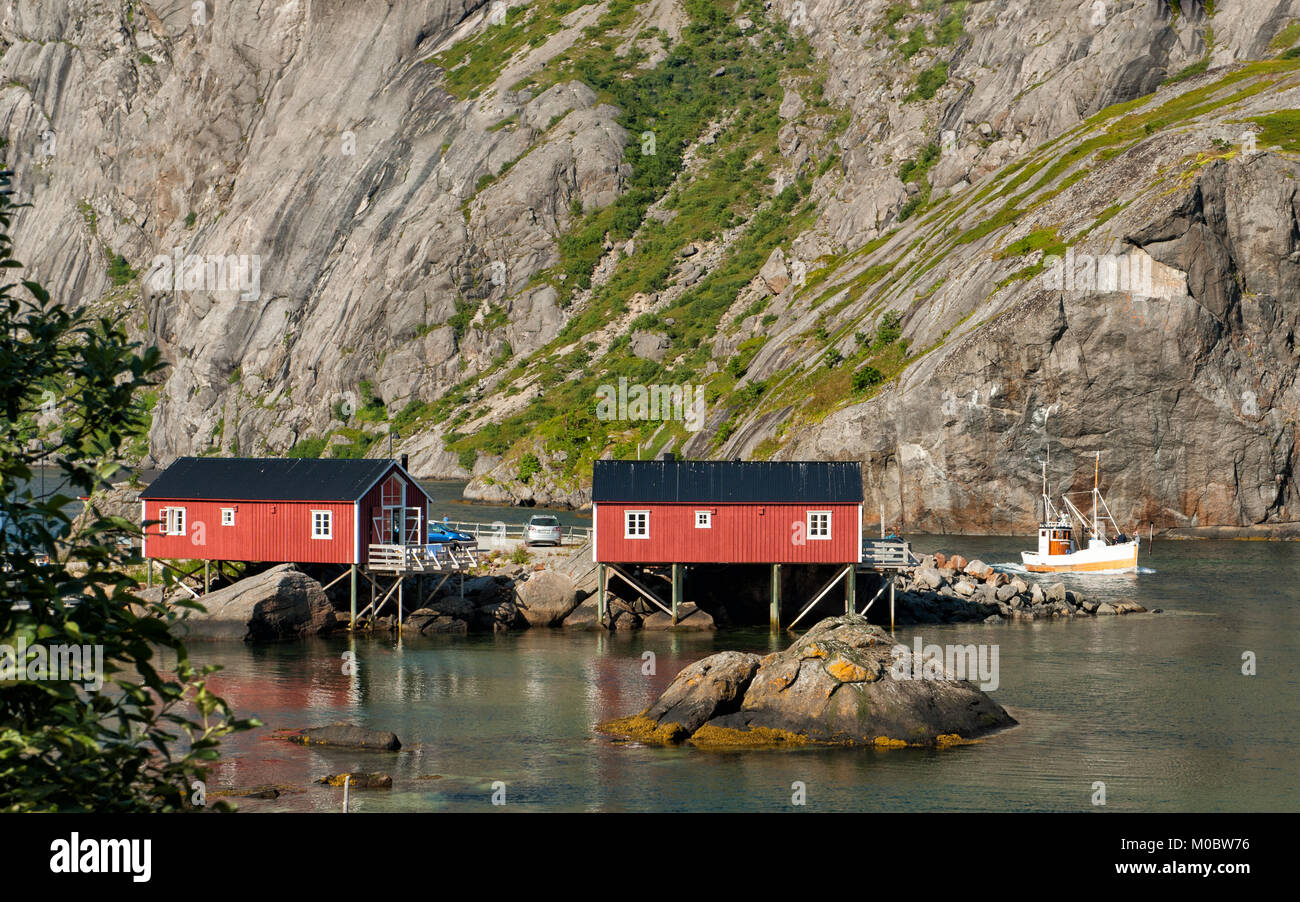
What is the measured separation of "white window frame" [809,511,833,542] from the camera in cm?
6197

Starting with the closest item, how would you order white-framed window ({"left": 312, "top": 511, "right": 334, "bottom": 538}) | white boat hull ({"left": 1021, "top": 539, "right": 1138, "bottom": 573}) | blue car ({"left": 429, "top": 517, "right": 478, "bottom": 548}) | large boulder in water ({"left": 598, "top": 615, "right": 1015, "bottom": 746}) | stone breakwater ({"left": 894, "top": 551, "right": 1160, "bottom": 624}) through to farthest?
large boulder in water ({"left": 598, "top": 615, "right": 1015, "bottom": 746}) → white-framed window ({"left": 312, "top": 511, "right": 334, "bottom": 538}) → stone breakwater ({"left": 894, "top": 551, "right": 1160, "bottom": 624}) → blue car ({"left": 429, "top": 517, "right": 478, "bottom": 548}) → white boat hull ({"left": 1021, "top": 539, "right": 1138, "bottom": 573})

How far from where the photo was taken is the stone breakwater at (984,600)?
67.6m

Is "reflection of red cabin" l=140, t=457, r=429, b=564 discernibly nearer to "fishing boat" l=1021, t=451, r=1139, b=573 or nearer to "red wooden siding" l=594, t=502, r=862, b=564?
"red wooden siding" l=594, t=502, r=862, b=564

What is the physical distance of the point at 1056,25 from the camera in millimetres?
135875

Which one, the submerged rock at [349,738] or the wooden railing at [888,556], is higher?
the wooden railing at [888,556]

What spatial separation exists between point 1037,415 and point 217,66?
141m

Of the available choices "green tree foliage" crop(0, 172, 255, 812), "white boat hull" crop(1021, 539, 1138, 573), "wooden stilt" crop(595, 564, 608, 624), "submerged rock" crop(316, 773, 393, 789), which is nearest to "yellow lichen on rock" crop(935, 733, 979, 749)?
"submerged rock" crop(316, 773, 393, 789)

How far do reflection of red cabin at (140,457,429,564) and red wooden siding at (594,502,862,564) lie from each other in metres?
10.2

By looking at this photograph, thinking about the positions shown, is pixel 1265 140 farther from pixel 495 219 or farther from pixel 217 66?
pixel 217 66

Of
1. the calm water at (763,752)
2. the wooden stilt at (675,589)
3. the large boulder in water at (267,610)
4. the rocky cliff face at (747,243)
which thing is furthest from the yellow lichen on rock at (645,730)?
the rocky cliff face at (747,243)

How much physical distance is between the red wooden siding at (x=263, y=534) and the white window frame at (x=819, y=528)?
20.4 metres

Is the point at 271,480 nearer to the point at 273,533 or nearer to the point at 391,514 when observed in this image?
the point at 273,533

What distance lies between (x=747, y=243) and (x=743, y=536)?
99.4 meters

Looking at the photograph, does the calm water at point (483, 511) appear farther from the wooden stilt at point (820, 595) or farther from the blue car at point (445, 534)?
the wooden stilt at point (820, 595)
